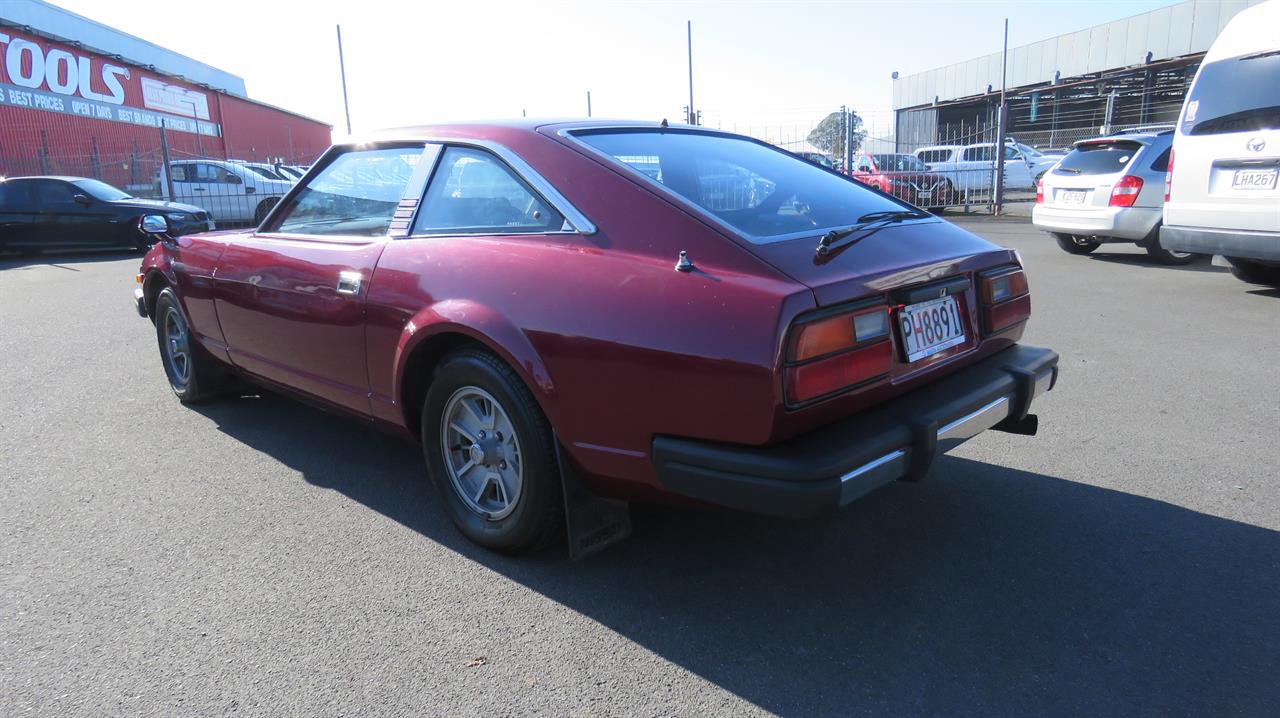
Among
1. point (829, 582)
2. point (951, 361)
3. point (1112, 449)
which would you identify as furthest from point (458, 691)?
point (1112, 449)

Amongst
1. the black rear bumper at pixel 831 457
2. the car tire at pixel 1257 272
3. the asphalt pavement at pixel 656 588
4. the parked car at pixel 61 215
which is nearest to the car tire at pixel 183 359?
the asphalt pavement at pixel 656 588

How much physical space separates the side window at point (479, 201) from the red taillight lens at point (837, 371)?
0.97 m

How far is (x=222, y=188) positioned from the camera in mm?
18594

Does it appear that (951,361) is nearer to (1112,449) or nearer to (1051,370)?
(1051,370)

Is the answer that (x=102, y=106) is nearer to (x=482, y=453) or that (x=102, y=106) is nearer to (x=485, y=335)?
(x=482, y=453)

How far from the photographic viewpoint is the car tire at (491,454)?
283cm

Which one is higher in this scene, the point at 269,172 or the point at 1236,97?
the point at 269,172

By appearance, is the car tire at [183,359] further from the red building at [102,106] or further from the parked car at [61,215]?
the red building at [102,106]

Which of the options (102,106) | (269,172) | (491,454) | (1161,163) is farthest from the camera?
(102,106)

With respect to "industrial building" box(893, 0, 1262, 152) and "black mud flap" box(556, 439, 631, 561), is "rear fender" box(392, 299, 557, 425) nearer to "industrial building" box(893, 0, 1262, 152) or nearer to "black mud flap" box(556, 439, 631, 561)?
"black mud flap" box(556, 439, 631, 561)

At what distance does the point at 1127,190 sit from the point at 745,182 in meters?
8.46

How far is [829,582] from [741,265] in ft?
3.75

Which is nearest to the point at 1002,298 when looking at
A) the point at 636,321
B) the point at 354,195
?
the point at 636,321

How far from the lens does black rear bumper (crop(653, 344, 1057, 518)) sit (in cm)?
232
